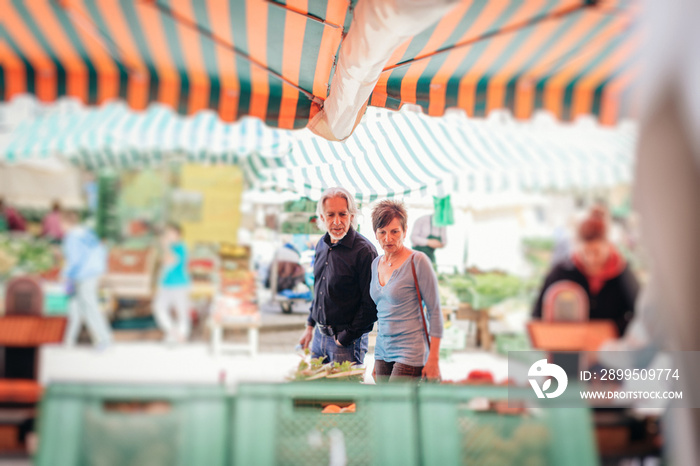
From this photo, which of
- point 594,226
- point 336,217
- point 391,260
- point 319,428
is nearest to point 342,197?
point 336,217

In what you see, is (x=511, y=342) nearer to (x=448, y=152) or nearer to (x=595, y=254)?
(x=595, y=254)

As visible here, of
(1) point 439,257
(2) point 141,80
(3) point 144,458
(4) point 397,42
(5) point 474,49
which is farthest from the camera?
(3) point 144,458

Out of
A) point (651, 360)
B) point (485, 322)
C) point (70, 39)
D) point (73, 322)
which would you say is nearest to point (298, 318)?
point (485, 322)

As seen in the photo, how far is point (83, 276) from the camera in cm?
125

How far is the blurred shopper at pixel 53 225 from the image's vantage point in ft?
3.94

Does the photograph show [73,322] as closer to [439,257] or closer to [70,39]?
[70,39]

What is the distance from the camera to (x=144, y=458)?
1268mm

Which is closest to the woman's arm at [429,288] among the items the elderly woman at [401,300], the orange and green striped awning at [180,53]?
the elderly woman at [401,300]

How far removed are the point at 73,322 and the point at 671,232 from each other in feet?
5.00

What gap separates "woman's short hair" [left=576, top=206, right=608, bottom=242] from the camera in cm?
90

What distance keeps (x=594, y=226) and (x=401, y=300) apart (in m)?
0.44

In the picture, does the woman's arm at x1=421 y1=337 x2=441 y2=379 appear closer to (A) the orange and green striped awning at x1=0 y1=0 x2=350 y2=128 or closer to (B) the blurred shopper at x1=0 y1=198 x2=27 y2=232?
(A) the orange and green striped awning at x1=0 y1=0 x2=350 y2=128

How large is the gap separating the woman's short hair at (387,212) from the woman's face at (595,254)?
0.38m

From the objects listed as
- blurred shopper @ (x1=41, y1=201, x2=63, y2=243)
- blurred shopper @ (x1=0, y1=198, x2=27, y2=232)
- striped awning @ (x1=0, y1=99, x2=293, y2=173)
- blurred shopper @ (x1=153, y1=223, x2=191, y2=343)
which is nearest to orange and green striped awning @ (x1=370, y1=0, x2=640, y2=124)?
striped awning @ (x1=0, y1=99, x2=293, y2=173)
